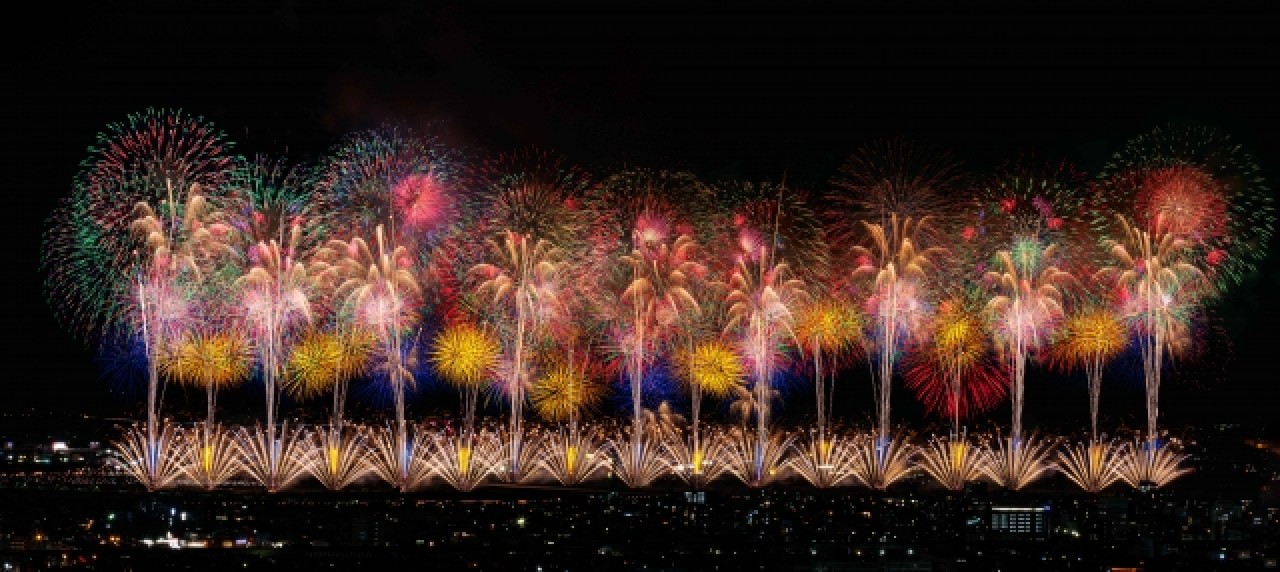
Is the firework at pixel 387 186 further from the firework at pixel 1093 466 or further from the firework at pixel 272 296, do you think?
the firework at pixel 1093 466

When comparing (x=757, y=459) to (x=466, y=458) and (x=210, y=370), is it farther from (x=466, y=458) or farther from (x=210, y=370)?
(x=210, y=370)

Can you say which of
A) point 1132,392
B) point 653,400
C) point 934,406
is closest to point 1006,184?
point 934,406

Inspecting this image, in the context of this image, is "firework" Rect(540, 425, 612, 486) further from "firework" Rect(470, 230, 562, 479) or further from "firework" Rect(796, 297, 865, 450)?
"firework" Rect(796, 297, 865, 450)

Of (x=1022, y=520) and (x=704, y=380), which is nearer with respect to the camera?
(x=1022, y=520)

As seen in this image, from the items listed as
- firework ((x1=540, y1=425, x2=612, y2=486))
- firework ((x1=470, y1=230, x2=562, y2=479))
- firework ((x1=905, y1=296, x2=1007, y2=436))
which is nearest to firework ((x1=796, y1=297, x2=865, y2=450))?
firework ((x1=905, y1=296, x2=1007, y2=436))

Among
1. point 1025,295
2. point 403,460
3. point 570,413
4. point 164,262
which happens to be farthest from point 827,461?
point 164,262

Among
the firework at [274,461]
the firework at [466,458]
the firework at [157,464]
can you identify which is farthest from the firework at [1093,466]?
the firework at [157,464]
